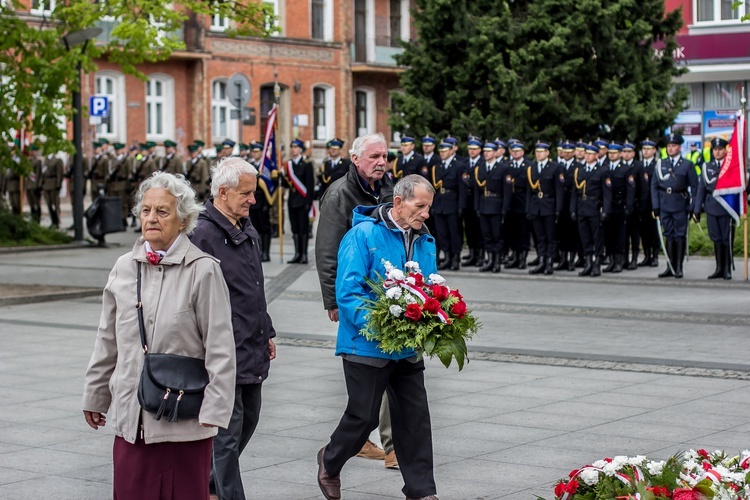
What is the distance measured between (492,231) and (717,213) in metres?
3.54

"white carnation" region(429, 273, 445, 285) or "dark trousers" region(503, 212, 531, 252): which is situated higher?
"white carnation" region(429, 273, 445, 285)

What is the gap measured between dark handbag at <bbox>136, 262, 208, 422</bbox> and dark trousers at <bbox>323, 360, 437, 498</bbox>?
70.9 inches

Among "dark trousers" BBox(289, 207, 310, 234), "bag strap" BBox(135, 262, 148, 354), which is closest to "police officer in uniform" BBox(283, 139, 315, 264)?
"dark trousers" BBox(289, 207, 310, 234)

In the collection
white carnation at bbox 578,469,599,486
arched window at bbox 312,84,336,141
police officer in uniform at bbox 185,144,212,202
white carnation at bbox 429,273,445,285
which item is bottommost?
white carnation at bbox 578,469,599,486

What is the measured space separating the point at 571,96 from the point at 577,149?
4427 millimetres

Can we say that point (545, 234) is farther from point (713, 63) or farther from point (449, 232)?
point (713, 63)

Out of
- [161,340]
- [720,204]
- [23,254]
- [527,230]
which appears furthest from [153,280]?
[23,254]

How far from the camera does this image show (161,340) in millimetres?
5223

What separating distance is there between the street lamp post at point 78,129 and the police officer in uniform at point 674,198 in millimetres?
8816

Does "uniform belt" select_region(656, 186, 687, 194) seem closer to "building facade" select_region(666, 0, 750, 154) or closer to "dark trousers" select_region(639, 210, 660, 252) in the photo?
"dark trousers" select_region(639, 210, 660, 252)

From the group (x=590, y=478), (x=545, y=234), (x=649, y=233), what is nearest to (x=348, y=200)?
(x=590, y=478)

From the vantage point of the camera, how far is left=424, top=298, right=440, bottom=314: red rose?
257 inches

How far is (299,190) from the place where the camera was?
23719mm

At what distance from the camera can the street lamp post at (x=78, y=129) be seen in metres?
20.8
